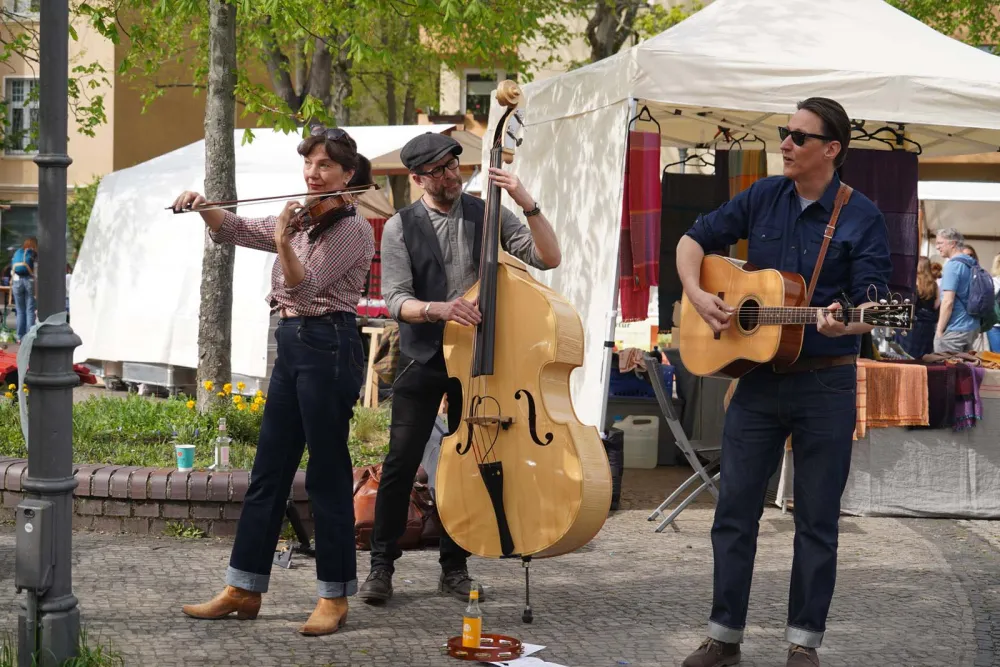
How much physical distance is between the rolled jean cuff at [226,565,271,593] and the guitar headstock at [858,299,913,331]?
2.39m

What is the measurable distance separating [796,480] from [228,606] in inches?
83.7

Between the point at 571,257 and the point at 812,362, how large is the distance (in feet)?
13.1

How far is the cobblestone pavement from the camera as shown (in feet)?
14.9

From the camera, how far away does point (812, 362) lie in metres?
4.34

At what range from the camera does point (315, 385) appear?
15.1ft

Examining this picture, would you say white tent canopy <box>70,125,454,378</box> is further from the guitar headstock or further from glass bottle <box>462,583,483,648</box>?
the guitar headstock

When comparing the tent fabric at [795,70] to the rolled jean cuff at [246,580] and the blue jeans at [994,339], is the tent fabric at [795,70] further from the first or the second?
the blue jeans at [994,339]

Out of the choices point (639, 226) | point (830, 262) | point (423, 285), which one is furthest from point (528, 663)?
point (639, 226)

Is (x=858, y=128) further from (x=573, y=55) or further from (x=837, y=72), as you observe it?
(x=573, y=55)

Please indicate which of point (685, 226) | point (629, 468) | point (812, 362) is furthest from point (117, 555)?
point (685, 226)

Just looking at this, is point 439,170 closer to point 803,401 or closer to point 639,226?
point 803,401

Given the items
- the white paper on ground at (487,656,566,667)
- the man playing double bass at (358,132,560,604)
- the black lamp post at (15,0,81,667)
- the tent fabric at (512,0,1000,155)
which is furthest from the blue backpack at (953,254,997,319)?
the black lamp post at (15,0,81,667)

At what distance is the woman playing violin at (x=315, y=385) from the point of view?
15.1 ft

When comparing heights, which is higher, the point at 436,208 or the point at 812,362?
the point at 436,208
